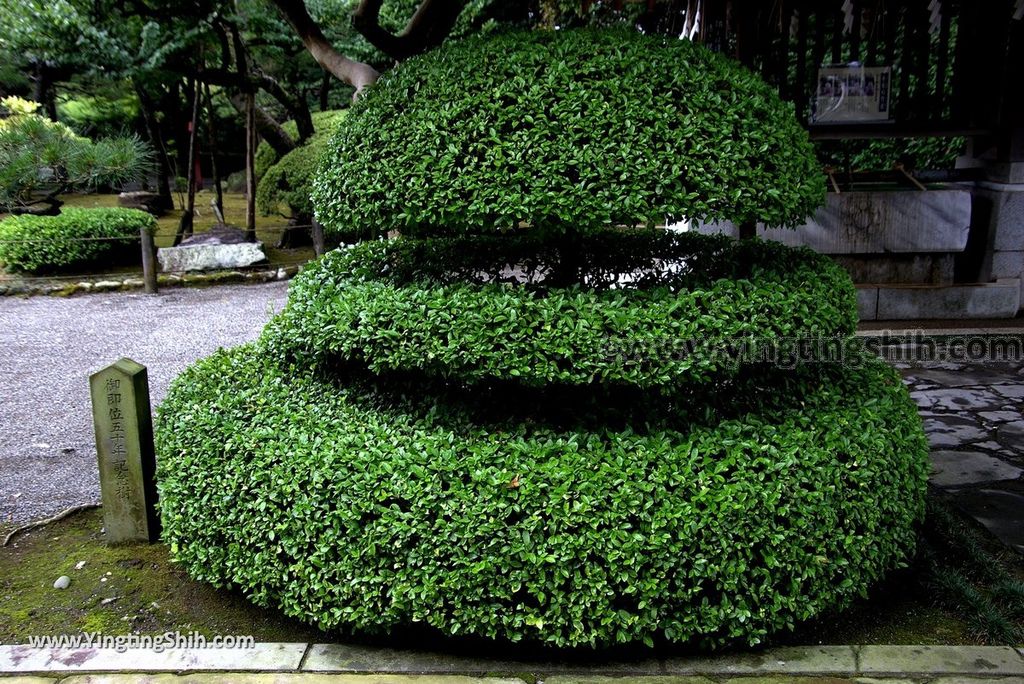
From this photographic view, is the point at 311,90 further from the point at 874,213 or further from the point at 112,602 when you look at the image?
the point at 112,602

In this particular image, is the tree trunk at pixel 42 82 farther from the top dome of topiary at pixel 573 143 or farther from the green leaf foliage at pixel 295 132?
the top dome of topiary at pixel 573 143

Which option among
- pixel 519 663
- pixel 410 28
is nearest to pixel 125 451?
pixel 519 663

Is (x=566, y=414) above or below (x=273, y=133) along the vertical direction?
below

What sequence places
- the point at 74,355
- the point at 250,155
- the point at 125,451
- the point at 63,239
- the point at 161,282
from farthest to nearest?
the point at 250,155 → the point at 63,239 → the point at 161,282 → the point at 74,355 → the point at 125,451

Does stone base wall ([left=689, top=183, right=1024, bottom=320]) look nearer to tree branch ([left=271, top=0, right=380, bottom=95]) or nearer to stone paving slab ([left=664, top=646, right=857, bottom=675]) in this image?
tree branch ([left=271, top=0, right=380, bottom=95])

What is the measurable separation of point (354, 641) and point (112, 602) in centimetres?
122

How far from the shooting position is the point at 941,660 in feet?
10.8

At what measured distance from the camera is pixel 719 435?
3.38 metres

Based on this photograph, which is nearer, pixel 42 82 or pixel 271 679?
pixel 271 679

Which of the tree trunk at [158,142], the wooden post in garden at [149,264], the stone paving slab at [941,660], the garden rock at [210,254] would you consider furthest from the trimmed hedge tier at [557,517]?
the tree trunk at [158,142]

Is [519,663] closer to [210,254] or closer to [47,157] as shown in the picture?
[47,157]

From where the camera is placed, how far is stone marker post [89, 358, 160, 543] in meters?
4.12

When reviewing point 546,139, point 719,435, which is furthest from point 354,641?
point 546,139

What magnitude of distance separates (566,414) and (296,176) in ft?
38.3
